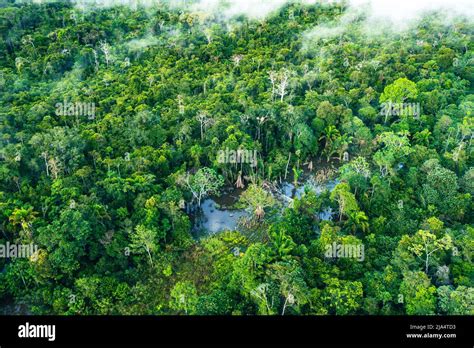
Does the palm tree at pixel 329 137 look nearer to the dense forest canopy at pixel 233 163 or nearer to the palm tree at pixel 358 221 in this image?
the dense forest canopy at pixel 233 163

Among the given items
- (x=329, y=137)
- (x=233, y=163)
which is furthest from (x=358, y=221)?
(x=329, y=137)

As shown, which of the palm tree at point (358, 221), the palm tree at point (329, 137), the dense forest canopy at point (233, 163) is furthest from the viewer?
the palm tree at point (329, 137)

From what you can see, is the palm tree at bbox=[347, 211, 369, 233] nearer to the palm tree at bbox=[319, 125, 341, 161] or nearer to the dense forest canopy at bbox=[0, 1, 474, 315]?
the dense forest canopy at bbox=[0, 1, 474, 315]

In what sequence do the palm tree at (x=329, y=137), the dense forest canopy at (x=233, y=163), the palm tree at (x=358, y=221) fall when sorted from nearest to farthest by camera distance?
1. the dense forest canopy at (x=233, y=163)
2. the palm tree at (x=358, y=221)
3. the palm tree at (x=329, y=137)

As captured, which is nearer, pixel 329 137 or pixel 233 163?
pixel 233 163

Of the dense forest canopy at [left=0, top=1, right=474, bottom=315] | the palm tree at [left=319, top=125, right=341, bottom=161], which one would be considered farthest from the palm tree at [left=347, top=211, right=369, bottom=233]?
the palm tree at [left=319, top=125, right=341, bottom=161]

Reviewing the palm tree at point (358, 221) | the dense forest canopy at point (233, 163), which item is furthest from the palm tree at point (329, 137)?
the palm tree at point (358, 221)

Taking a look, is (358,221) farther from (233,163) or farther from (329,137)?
(329,137)

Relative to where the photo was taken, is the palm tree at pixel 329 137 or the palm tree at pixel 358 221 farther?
the palm tree at pixel 329 137
